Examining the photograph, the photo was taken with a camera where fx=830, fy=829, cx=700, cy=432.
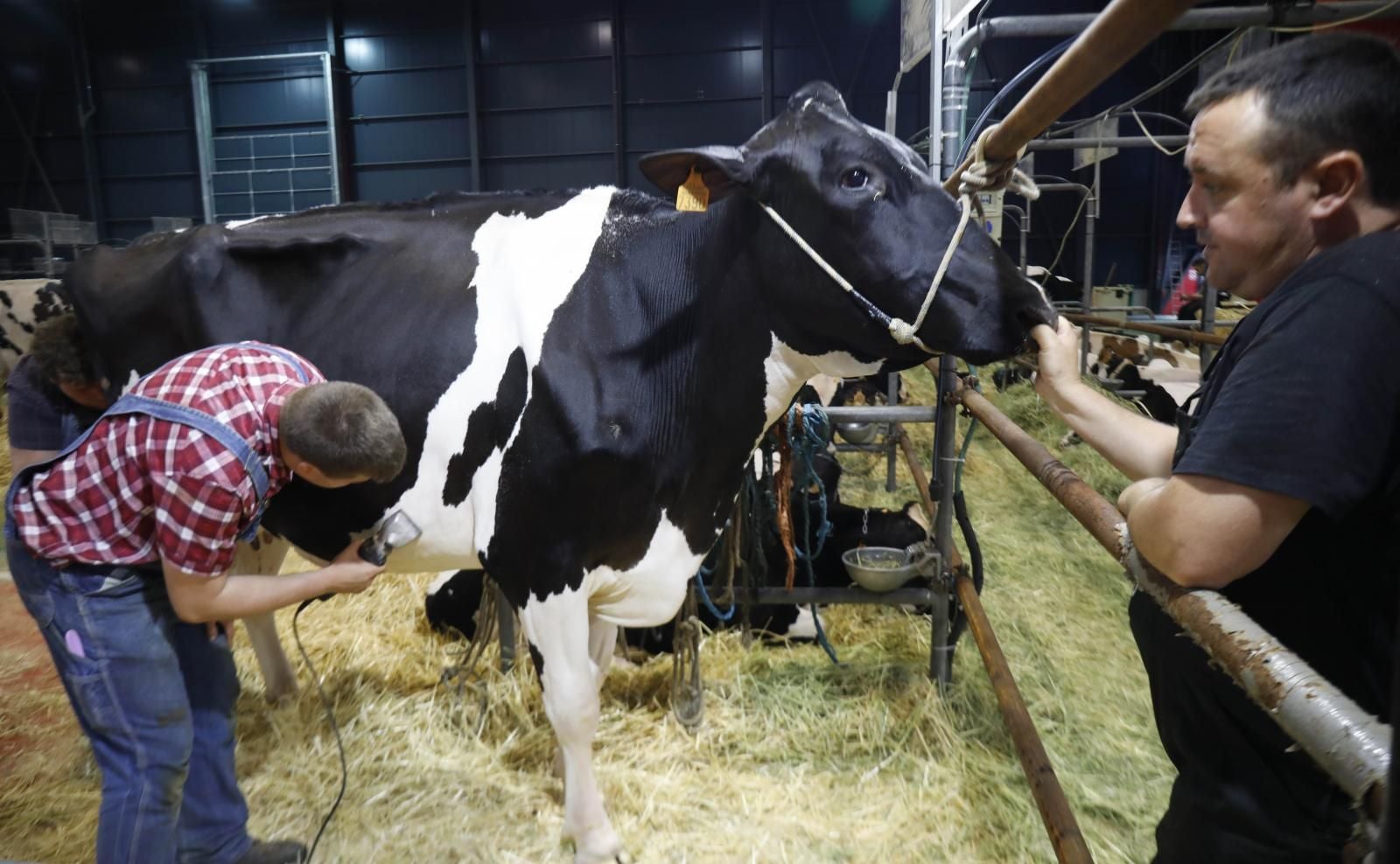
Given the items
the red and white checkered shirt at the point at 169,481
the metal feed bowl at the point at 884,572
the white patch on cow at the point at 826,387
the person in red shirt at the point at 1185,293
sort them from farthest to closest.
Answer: the person in red shirt at the point at 1185,293, the white patch on cow at the point at 826,387, the metal feed bowl at the point at 884,572, the red and white checkered shirt at the point at 169,481

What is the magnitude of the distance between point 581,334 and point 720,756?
69.1 inches

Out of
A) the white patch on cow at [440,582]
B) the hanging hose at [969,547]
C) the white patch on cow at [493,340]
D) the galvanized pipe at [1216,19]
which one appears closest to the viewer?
the galvanized pipe at [1216,19]

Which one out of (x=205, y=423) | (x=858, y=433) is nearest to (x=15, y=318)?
(x=858, y=433)

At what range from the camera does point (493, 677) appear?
11.7ft

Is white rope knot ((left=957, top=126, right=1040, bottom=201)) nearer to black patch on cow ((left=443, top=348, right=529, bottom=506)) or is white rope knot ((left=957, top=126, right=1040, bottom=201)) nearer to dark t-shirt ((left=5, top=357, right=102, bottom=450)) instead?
black patch on cow ((left=443, top=348, right=529, bottom=506))

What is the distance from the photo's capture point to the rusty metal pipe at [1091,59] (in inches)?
41.3

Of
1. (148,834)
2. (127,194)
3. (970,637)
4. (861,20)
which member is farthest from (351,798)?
(127,194)

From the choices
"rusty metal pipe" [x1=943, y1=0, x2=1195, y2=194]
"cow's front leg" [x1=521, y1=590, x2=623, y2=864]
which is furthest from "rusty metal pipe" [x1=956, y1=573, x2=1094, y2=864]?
"rusty metal pipe" [x1=943, y1=0, x2=1195, y2=194]

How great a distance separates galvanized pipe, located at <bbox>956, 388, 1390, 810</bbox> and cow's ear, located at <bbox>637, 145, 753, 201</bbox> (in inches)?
50.9

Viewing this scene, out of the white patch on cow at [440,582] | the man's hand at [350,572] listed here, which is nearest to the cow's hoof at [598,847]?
the man's hand at [350,572]

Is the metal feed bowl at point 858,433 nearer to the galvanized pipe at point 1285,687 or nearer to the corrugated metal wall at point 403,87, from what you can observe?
the galvanized pipe at point 1285,687

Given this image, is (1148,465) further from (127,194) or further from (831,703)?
(127,194)

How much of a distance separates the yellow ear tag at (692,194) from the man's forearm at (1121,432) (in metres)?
1.03

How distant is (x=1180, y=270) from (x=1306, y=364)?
1537cm
